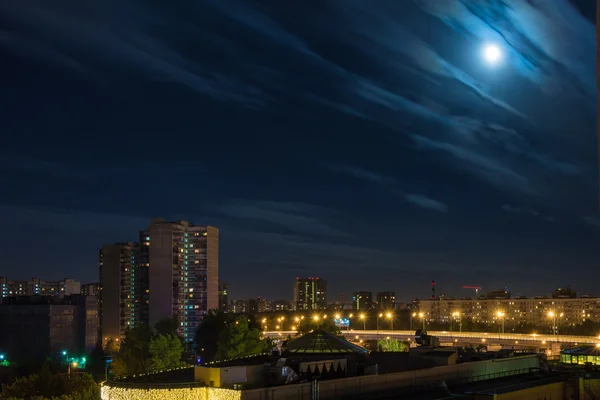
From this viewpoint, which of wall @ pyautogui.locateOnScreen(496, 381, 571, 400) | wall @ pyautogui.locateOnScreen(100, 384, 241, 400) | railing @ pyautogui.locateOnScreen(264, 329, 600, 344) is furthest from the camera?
railing @ pyautogui.locateOnScreen(264, 329, 600, 344)

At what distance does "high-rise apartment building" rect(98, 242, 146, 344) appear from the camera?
189 m

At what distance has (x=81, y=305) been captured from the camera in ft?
522

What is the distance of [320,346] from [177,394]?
15197 millimetres

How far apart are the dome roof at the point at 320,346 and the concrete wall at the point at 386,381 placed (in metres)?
7.46

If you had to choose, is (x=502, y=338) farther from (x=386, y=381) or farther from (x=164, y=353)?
(x=386, y=381)

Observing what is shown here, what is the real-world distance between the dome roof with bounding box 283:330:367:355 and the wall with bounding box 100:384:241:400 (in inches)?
541

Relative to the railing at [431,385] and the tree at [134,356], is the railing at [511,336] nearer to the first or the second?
the tree at [134,356]

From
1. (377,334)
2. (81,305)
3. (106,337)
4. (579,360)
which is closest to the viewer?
(579,360)

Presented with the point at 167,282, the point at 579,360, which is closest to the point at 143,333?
Result: the point at 167,282

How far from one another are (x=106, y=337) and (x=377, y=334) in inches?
3131

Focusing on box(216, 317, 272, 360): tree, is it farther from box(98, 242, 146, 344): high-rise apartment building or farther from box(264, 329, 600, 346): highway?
box(98, 242, 146, 344): high-rise apartment building

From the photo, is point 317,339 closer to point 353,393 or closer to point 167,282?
point 353,393

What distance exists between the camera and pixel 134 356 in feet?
353

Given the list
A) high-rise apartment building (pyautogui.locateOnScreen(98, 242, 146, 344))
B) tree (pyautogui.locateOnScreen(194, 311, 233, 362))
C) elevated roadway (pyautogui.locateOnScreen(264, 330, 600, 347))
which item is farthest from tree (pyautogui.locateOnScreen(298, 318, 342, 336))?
high-rise apartment building (pyautogui.locateOnScreen(98, 242, 146, 344))
